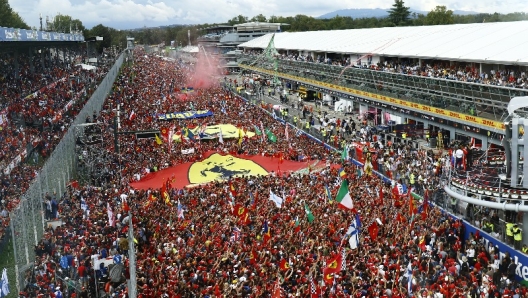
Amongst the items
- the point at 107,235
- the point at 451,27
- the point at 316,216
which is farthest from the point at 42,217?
the point at 451,27

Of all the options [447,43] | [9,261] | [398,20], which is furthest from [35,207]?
[398,20]

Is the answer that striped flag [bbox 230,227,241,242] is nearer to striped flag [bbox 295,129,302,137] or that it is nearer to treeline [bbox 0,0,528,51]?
striped flag [bbox 295,129,302,137]

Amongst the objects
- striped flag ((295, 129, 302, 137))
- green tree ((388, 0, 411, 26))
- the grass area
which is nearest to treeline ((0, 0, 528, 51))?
green tree ((388, 0, 411, 26))

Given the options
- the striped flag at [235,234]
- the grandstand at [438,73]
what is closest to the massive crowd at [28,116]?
the striped flag at [235,234]

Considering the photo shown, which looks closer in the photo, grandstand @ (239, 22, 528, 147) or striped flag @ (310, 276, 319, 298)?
striped flag @ (310, 276, 319, 298)

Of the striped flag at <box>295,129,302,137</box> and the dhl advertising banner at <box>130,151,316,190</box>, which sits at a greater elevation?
the striped flag at <box>295,129,302,137</box>

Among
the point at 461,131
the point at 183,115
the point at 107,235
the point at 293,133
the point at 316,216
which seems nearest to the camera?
the point at 107,235

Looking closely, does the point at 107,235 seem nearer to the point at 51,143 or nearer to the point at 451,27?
the point at 51,143
